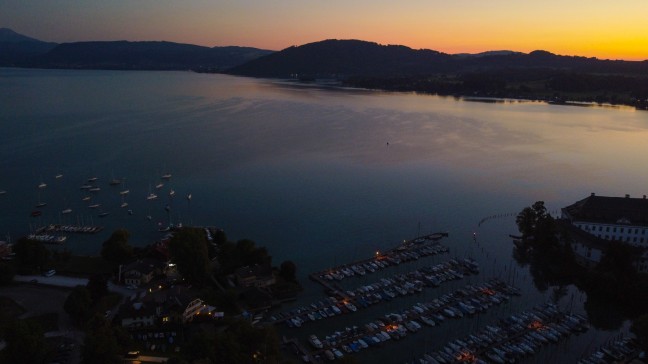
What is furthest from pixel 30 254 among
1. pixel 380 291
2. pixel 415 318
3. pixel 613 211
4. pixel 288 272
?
pixel 613 211

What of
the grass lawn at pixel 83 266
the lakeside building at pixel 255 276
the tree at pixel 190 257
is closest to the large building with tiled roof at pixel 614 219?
the lakeside building at pixel 255 276

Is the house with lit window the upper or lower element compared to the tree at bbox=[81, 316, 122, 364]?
lower

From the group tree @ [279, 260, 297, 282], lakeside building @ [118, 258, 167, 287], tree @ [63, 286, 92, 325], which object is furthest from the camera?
tree @ [279, 260, 297, 282]

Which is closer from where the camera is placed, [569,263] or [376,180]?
[569,263]

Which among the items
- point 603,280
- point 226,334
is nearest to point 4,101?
point 226,334

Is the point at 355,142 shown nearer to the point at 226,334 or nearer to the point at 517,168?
the point at 517,168

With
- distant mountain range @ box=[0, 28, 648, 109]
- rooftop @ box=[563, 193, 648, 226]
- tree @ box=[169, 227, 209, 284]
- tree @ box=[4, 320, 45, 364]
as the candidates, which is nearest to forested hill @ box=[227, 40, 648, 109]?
distant mountain range @ box=[0, 28, 648, 109]

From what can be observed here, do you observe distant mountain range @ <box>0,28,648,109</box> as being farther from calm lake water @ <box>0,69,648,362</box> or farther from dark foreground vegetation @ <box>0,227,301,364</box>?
dark foreground vegetation @ <box>0,227,301,364</box>
